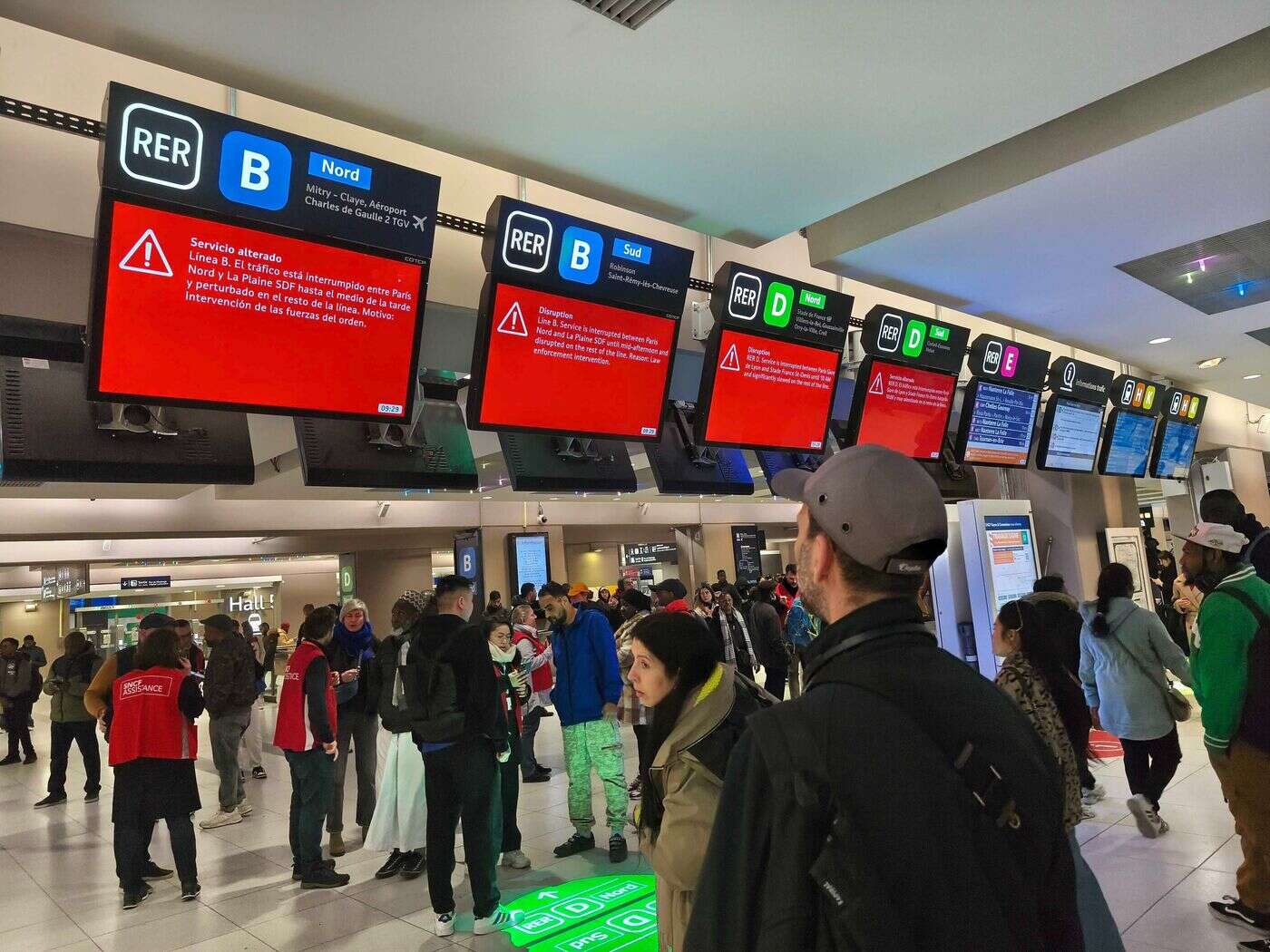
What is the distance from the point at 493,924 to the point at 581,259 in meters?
3.08

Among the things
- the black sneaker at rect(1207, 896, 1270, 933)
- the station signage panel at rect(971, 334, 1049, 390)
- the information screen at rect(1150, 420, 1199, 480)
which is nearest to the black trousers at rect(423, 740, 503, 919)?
the black sneaker at rect(1207, 896, 1270, 933)

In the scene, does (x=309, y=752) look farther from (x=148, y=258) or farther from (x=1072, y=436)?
(x=1072, y=436)

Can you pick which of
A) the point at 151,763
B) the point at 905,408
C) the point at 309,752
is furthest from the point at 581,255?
the point at 151,763

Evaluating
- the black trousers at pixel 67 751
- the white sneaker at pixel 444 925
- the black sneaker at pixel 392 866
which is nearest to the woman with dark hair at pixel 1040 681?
the white sneaker at pixel 444 925

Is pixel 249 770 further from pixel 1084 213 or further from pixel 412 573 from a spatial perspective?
pixel 412 573

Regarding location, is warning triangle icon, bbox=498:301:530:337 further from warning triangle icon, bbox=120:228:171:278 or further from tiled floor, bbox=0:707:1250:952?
tiled floor, bbox=0:707:1250:952

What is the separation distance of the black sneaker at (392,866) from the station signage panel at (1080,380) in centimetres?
551

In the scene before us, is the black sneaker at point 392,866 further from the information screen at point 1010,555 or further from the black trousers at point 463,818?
the information screen at point 1010,555

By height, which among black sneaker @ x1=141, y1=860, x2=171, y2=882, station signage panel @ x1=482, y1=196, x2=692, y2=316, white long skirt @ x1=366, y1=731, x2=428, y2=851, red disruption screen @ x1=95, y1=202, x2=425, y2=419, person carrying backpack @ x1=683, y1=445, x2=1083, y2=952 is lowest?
black sneaker @ x1=141, y1=860, x2=171, y2=882

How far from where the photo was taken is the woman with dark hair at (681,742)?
2.12 m

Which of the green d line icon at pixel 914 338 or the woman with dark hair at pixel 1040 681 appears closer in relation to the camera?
the woman with dark hair at pixel 1040 681

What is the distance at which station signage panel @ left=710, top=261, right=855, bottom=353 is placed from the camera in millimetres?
3982

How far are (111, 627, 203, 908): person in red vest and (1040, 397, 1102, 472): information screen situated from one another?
6.01m

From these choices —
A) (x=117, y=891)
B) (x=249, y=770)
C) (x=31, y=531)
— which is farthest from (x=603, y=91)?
(x=31, y=531)
